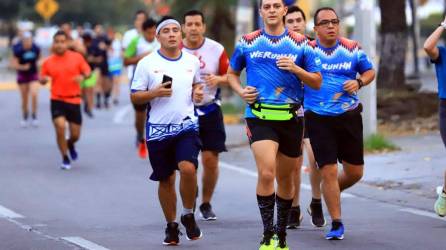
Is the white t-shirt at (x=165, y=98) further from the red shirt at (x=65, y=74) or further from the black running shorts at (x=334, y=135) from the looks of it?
the red shirt at (x=65, y=74)

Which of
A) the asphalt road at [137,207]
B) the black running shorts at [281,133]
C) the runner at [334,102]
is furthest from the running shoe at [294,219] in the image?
the black running shorts at [281,133]

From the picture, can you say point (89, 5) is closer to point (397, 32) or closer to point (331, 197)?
point (397, 32)

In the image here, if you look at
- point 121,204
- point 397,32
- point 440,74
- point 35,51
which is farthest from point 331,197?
point 35,51

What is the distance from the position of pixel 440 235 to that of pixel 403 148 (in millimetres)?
6926

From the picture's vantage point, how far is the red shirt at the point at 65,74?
54.0 ft

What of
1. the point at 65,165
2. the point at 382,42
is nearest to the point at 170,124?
the point at 65,165

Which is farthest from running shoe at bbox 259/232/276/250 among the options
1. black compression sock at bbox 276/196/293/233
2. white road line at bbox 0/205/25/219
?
white road line at bbox 0/205/25/219

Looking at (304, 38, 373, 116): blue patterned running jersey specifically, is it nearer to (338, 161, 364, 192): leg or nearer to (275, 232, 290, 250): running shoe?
(338, 161, 364, 192): leg

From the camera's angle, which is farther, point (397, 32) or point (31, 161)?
point (397, 32)

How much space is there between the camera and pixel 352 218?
37.0ft

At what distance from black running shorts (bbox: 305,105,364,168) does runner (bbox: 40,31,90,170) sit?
7013 millimetres

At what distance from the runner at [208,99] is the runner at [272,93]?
1891 millimetres

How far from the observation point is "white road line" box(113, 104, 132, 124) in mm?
25516

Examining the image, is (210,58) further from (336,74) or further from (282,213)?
(282,213)
